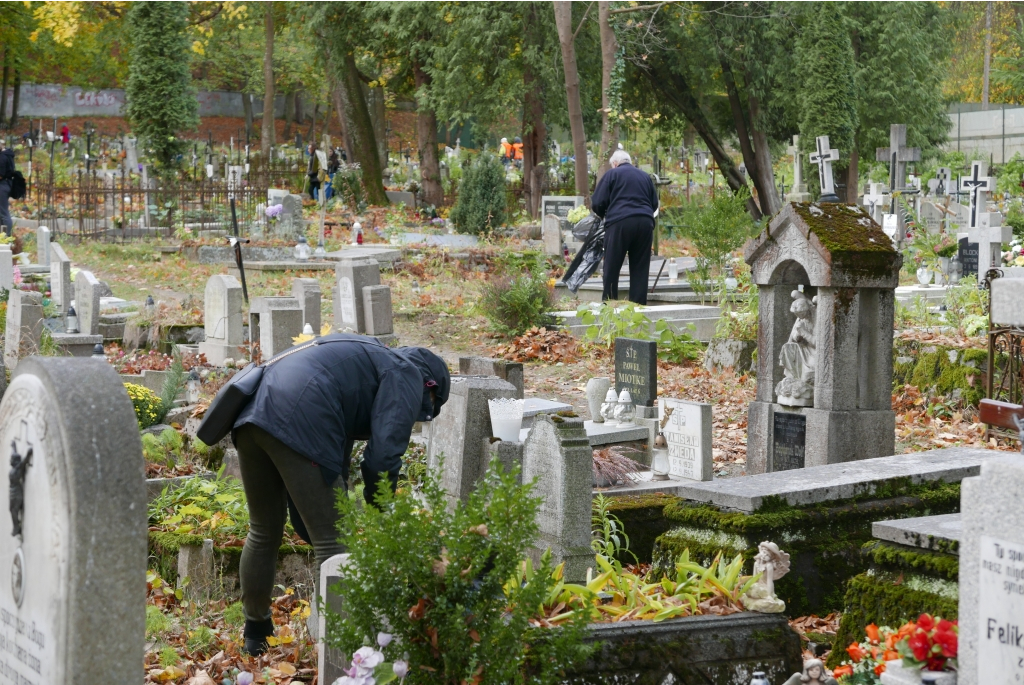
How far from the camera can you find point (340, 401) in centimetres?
489

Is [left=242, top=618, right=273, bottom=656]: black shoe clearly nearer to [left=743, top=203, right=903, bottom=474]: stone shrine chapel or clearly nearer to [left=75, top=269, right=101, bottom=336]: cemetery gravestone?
[left=743, top=203, right=903, bottom=474]: stone shrine chapel

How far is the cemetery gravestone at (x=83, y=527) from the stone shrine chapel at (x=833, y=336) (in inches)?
224

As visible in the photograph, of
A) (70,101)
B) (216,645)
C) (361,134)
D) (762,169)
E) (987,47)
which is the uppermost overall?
(987,47)

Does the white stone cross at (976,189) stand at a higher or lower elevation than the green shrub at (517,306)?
higher

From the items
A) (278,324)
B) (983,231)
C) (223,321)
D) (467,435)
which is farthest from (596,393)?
(983,231)

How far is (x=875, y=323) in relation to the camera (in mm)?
7977

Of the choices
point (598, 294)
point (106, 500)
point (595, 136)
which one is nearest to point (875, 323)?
point (106, 500)

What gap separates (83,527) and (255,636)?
2543 mm

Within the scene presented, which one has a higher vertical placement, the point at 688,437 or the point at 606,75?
the point at 606,75

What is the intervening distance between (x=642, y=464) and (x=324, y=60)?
81.7 ft

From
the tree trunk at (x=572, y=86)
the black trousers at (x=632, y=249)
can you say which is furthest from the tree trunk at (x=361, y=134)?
the black trousers at (x=632, y=249)

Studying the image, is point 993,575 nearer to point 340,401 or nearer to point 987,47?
point 340,401

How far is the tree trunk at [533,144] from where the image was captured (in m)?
28.3

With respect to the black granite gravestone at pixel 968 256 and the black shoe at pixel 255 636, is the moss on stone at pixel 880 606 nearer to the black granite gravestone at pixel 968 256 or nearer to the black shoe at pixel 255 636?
the black shoe at pixel 255 636
